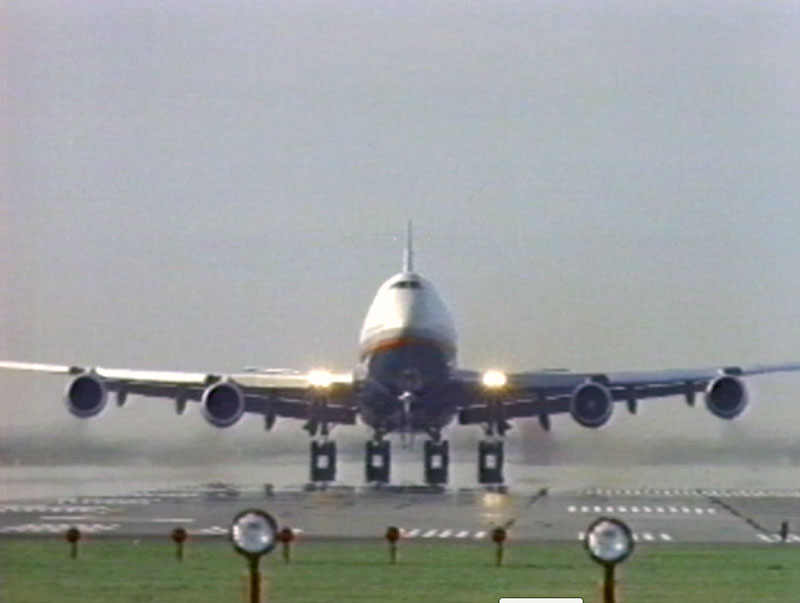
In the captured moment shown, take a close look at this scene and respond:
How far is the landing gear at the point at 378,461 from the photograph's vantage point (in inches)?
2000

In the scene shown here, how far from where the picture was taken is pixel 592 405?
52031 mm

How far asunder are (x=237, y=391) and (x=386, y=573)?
29.2 meters

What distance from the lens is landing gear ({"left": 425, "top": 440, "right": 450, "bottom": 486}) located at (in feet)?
163

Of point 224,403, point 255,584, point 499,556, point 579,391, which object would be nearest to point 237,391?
point 224,403

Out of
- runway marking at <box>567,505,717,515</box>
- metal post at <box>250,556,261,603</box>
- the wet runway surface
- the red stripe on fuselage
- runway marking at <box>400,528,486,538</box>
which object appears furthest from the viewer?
the red stripe on fuselage

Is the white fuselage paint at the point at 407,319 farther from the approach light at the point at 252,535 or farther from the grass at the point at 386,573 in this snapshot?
the approach light at the point at 252,535

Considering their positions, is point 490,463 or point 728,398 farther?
point 728,398

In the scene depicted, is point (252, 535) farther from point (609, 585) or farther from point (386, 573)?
point (386, 573)

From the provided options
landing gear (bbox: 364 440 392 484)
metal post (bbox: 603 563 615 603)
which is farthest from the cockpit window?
metal post (bbox: 603 563 615 603)

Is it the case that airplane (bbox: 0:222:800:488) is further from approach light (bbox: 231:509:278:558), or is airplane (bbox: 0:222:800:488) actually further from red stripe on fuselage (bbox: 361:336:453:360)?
approach light (bbox: 231:509:278:558)

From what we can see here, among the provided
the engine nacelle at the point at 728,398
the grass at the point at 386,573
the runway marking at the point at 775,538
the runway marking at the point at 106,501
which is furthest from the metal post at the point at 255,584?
the engine nacelle at the point at 728,398

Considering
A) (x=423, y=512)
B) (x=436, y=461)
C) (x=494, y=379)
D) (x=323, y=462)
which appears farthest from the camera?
(x=494, y=379)

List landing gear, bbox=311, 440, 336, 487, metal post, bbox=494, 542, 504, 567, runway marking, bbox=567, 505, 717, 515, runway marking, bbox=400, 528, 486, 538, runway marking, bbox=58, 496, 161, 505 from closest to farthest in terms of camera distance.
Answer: metal post, bbox=494, 542, 504, 567
runway marking, bbox=400, 528, 486, 538
runway marking, bbox=567, 505, 717, 515
runway marking, bbox=58, 496, 161, 505
landing gear, bbox=311, 440, 336, 487

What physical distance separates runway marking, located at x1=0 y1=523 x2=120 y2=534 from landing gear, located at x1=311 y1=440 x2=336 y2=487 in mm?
16257
